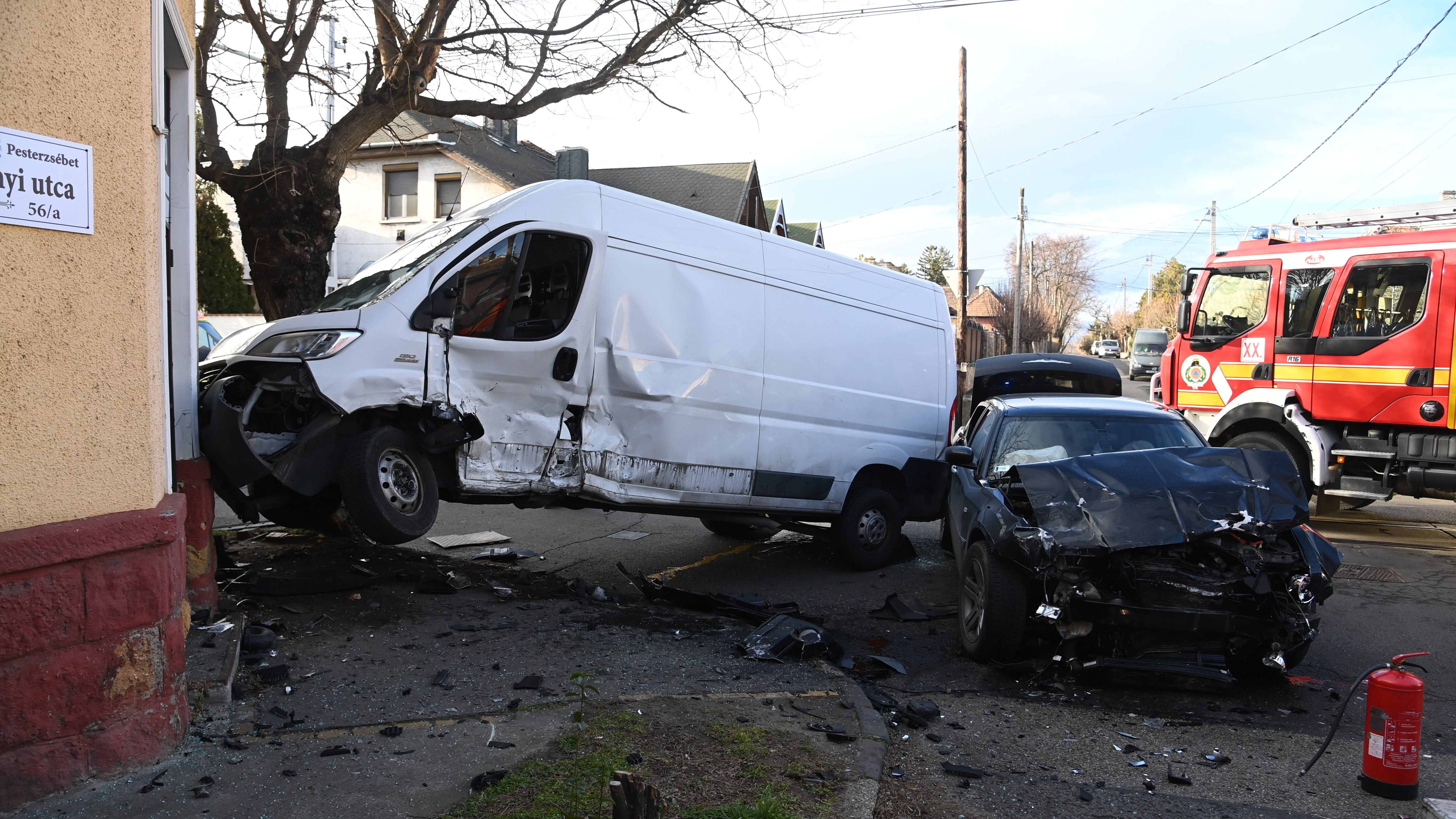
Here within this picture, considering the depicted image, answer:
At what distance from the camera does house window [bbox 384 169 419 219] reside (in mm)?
A: 28297

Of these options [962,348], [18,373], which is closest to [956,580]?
[18,373]

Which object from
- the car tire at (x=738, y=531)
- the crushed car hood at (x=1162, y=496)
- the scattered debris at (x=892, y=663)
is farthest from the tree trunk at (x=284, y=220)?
the crushed car hood at (x=1162, y=496)

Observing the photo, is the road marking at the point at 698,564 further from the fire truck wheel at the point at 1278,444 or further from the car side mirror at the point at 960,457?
the fire truck wheel at the point at 1278,444

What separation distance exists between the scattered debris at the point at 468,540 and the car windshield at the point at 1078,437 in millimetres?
4570

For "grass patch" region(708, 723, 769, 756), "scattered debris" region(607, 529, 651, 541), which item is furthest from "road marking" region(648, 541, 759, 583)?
"grass patch" region(708, 723, 769, 756)

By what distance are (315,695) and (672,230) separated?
4048 mm

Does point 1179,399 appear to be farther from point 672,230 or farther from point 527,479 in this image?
point 527,479

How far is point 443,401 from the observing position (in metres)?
5.90

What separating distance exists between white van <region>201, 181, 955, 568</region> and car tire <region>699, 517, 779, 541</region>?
2.87 ft

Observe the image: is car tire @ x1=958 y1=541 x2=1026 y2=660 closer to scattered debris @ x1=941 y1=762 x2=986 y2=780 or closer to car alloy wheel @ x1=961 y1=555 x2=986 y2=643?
car alloy wheel @ x1=961 y1=555 x2=986 y2=643

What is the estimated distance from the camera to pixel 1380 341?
31.1ft

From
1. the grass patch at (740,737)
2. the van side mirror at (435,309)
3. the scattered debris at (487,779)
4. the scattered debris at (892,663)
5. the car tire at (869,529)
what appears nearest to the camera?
the scattered debris at (487,779)

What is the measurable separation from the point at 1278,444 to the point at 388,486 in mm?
8927

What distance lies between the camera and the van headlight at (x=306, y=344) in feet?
17.9
